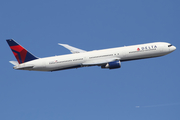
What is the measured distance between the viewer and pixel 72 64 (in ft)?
278

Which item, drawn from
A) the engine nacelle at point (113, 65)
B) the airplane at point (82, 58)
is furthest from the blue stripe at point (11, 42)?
the engine nacelle at point (113, 65)

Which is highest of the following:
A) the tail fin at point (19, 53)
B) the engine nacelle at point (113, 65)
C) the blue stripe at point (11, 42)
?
the blue stripe at point (11, 42)

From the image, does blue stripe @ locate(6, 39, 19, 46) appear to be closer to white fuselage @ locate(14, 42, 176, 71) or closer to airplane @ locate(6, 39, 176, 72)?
airplane @ locate(6, 39, 176, 72)

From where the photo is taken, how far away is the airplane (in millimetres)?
84875

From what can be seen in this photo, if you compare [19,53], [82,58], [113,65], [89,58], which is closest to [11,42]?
[19,53]

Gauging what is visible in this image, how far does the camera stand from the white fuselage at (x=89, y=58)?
84938 millimetres

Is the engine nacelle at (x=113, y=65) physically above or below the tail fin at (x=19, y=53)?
below

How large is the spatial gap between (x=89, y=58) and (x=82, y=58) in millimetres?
1699

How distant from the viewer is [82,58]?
84938 millimetres

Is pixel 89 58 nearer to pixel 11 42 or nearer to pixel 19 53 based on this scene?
pixel 19 53

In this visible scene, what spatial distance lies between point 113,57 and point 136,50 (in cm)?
605

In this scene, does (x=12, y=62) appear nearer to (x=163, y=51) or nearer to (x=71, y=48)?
(x=71, y=48)

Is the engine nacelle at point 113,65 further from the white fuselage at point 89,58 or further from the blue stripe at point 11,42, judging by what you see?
the blue stripe at point 11,42

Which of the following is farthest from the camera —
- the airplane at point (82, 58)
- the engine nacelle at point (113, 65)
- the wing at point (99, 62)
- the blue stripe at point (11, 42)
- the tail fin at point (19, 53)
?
the tail fin at point (19, 53)
